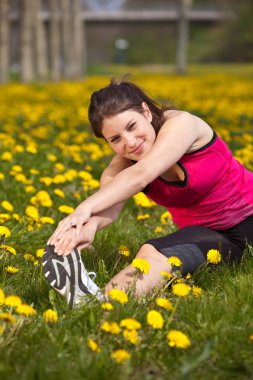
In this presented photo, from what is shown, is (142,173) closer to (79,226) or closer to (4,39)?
(79,226)

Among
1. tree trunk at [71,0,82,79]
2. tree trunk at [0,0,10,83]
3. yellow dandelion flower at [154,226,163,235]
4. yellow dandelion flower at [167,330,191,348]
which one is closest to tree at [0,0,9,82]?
tree trunk at [0,0,10,83]

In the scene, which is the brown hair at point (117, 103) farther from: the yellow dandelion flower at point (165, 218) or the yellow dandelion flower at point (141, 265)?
the yellow dandelion flower at point (165, 218)

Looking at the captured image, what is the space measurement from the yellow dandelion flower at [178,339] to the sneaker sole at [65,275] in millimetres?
576

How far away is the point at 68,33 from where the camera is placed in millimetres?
22766

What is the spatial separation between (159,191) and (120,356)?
4.30 feet

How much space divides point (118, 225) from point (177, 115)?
0.95 m

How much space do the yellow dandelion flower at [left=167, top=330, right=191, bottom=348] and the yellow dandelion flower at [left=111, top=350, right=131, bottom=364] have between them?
15 centimetres

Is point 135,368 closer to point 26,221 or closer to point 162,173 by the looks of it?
point 162,173

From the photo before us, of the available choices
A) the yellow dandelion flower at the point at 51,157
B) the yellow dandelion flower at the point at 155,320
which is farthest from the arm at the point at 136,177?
the yellow dandelion flower at the point at 51,157

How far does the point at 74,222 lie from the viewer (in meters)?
2.80

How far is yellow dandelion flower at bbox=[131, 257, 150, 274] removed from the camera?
2.63m

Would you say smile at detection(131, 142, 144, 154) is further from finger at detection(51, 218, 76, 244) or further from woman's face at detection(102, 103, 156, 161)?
finger at detection(51, 218, 76, 244)

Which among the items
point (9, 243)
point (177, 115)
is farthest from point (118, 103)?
point (9, 243)

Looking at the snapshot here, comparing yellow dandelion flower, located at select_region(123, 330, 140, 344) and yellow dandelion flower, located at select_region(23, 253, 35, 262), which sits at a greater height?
yellow dandelion flower, located at select_region(123, 330, 140, 344)
